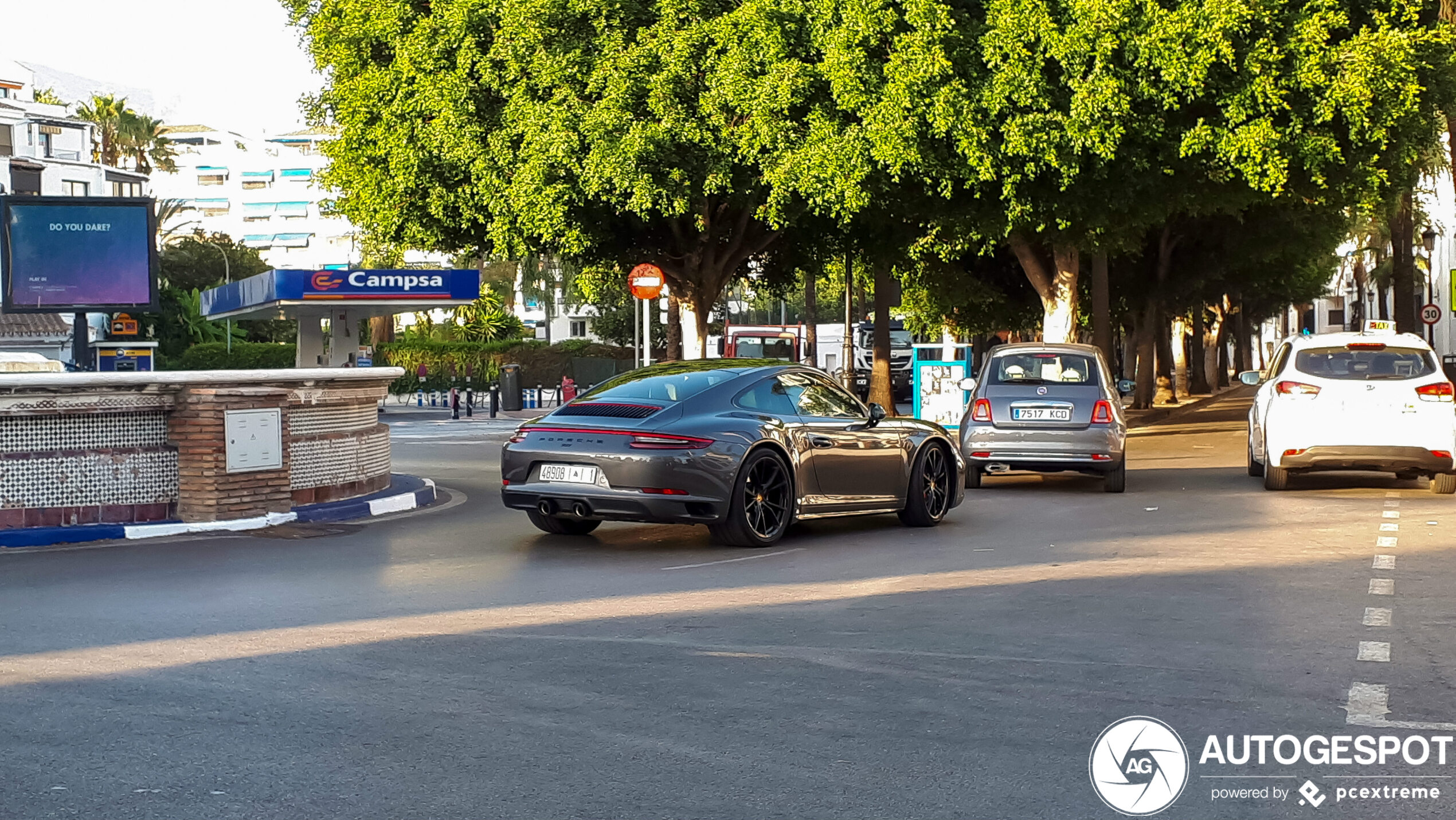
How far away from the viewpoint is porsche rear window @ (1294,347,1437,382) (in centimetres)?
1681

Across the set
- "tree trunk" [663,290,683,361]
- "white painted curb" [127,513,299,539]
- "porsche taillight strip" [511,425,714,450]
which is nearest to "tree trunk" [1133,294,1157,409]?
"tree trunk" [663,290,683,361]

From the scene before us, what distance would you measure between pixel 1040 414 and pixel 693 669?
1098 centimetres

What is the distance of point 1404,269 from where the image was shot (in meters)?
36.1

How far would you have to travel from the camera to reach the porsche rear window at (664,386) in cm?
1251

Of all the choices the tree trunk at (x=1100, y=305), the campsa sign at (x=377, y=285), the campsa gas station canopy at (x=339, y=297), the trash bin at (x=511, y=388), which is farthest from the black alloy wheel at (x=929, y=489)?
the trash bin at (x=511, y=388)

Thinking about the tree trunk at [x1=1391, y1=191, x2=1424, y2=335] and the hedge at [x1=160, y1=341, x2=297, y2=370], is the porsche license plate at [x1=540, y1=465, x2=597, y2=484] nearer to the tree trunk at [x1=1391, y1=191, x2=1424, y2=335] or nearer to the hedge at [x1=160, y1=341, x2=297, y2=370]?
the tree trunk at [x1=1391, y1=191, x2=1424, y2=335]

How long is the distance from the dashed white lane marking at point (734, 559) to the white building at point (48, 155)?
65.6m

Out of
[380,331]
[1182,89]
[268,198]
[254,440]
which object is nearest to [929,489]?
[254,440]

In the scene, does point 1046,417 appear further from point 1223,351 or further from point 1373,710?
point 1223,351

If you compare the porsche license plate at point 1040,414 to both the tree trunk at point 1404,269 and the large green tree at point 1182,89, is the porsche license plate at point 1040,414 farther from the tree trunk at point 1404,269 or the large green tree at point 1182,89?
the tree trunk at point 1404,269

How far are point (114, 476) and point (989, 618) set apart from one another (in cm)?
797

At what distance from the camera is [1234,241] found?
36.4 metres

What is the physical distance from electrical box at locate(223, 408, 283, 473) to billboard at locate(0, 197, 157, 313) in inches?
193

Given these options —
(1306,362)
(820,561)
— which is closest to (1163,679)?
(820,561)
